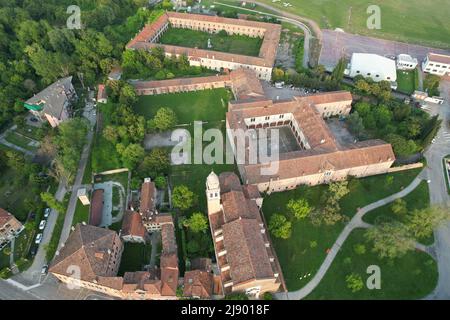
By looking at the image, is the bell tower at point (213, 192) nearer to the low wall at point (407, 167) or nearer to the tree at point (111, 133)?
the tree at point (111, 133)

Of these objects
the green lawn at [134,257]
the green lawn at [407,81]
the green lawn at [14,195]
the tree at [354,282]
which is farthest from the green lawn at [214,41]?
the tree at [354,282]

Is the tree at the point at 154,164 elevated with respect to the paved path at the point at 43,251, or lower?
elevated

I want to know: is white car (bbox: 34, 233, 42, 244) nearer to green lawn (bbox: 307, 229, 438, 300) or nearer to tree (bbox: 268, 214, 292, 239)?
tree (bbox: 268, 214, 292, 239)

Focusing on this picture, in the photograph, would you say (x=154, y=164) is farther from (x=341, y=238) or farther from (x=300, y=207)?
(x=341, y=238)

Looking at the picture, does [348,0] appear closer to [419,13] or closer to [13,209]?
[419,13]

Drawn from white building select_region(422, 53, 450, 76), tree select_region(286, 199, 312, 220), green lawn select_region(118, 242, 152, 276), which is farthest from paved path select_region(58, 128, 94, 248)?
white building select_region(422, 53, 450, 76)
